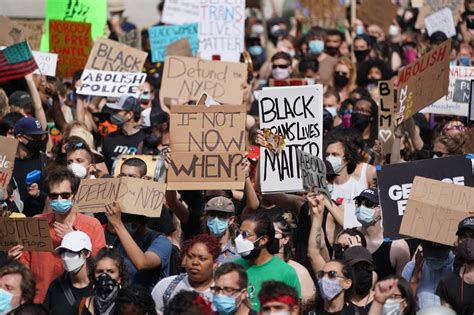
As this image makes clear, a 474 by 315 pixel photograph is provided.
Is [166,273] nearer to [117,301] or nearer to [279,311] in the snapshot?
[117,301]

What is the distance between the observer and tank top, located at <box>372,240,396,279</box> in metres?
9.77

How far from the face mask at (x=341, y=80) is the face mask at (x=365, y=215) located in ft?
19.0

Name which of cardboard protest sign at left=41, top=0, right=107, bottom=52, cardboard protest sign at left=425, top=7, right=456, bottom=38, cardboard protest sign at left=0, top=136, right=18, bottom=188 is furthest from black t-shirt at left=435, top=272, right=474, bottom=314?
cardboard protest sign at left=425, top=7, right=456, bottom=38

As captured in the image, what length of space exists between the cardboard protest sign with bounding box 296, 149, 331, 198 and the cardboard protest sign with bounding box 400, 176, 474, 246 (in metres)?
0.70

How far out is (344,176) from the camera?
1132 cm

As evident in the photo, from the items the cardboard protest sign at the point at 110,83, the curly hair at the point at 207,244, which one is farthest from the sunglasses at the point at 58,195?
the cardboard protest sign at the point at 110,83

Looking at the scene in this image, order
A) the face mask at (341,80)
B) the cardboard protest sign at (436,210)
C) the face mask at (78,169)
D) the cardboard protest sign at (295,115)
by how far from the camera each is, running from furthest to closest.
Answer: the face mask at (341,80) → the face mask at (78,169) → the cardboard protest sign at (295,115) → the cardboard protest sign at (436,210)

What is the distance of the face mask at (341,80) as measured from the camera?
15797 millimetres

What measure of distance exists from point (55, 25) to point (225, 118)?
19.3 ft

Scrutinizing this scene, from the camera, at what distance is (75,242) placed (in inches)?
370

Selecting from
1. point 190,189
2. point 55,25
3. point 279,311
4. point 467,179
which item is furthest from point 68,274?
point 55,25

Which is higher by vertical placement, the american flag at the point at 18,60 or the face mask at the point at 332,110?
the american flag at the point at 18,60

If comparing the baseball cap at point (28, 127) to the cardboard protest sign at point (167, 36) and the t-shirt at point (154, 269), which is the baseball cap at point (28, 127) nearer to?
the t-shirt at point (154, 269)

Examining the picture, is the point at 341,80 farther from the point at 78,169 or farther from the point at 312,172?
the point at 312,172
